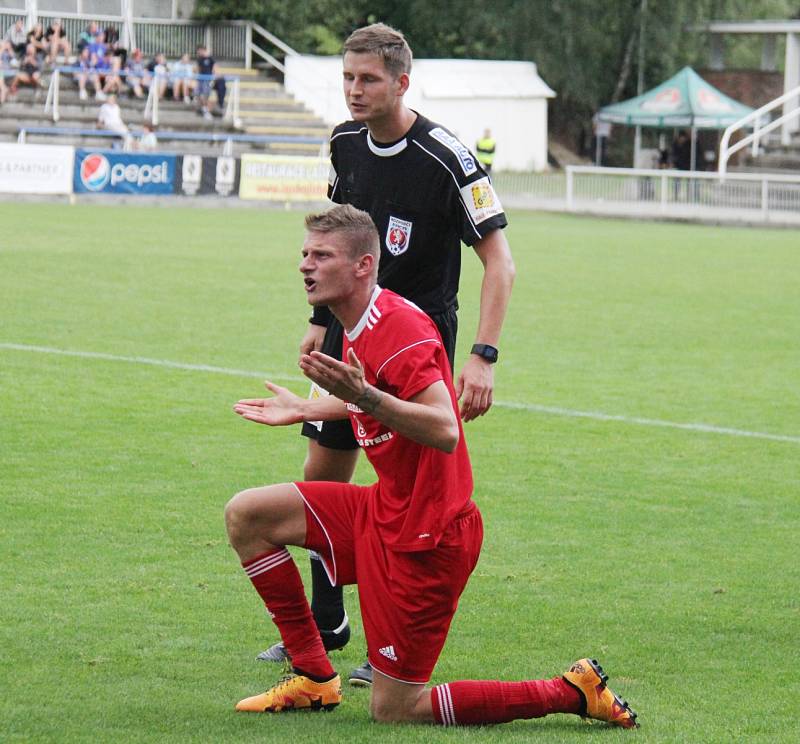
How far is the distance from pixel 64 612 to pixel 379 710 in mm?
1565

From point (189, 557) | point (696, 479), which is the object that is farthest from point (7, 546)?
point (696, 479)

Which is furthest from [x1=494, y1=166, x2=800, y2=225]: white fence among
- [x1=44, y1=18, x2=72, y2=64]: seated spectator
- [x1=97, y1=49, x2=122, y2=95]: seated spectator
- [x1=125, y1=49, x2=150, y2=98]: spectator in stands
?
[x1=44, y1=18, x2=72, y2=64]: seated spectator

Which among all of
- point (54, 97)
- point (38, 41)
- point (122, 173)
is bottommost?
point (122, 173)

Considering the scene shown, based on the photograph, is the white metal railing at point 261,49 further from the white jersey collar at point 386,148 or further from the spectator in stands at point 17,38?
the white jersey collar at point 386,148

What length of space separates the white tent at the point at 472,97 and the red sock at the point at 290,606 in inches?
1616

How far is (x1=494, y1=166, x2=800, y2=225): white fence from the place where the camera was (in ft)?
105

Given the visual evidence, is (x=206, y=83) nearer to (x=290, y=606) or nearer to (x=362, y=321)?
(x=290, y=606)

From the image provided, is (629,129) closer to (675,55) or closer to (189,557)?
(675,55)

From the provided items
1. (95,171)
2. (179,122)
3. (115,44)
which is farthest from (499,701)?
(115,44)

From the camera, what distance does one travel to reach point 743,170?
42625 mm

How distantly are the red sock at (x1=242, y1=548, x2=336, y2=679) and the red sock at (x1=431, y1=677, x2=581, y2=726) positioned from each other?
1.42 feet

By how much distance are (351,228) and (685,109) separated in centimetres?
4321

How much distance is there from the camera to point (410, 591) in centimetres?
446

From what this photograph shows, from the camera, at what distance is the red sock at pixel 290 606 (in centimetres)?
467
